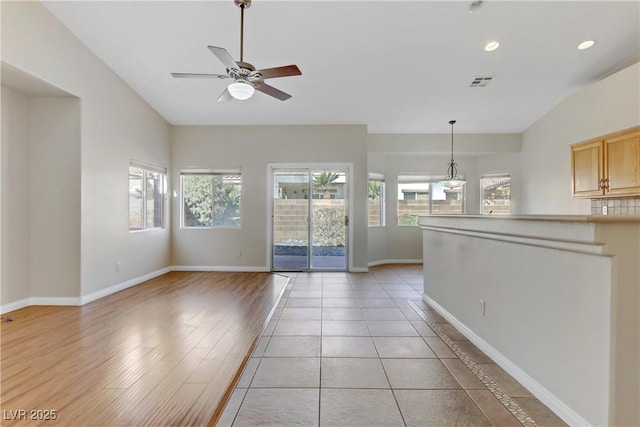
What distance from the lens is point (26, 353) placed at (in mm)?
2529

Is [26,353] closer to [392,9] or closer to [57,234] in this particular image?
[57,234]

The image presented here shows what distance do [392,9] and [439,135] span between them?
3752 mm

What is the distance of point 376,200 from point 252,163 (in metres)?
2.93

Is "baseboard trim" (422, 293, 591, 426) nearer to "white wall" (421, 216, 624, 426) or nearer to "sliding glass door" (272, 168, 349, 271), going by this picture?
"white wall" (421, 216, 624, 426)

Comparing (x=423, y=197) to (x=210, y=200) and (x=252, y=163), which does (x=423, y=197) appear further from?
(x=210, y=200)

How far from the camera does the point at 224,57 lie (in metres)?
2.66

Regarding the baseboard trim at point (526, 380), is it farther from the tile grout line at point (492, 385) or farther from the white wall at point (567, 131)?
the white wall at point (567, 131)

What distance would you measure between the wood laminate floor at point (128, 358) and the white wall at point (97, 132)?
714 millimetres

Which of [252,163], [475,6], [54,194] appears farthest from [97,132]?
[475,6]

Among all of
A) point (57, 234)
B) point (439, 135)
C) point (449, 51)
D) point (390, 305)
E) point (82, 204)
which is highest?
point (449, 51)

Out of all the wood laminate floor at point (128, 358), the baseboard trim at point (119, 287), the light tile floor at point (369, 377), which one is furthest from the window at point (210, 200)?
the light tile floor at point (369, 377)

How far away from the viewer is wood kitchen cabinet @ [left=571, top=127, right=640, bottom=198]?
393 cm

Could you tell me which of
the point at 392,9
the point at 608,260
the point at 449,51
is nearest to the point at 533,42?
the point at 449,51

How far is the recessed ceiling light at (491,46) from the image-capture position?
12.4 ft
